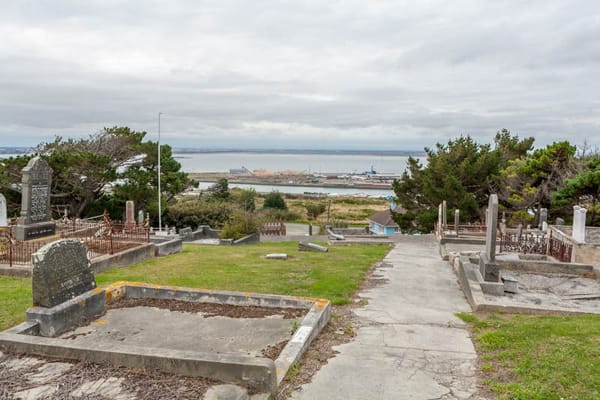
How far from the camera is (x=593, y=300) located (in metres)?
9.35

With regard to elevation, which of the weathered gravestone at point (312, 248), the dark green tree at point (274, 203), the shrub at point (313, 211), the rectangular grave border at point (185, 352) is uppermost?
the rectangular grave border at point (185, 352)

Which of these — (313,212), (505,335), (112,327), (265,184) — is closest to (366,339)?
(505,335)

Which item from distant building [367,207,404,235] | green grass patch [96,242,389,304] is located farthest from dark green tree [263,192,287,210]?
green grass patch [96,242,389,304]

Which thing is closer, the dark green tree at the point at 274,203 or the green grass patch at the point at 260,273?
the green grass patch at the point at 260,273

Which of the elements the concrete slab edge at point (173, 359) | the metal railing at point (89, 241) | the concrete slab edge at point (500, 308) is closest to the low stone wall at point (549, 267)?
the concrete slab edge at point (500, 308)

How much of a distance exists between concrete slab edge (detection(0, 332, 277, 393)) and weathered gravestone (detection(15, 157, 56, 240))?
1171cm

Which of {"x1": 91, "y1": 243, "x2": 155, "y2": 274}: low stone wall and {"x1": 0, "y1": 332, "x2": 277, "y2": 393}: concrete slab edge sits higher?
{"x1": 0, "y1": 332, "x2": 277, "y2": 393}: concrete slab edge

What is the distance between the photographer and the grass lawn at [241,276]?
9.05 meters

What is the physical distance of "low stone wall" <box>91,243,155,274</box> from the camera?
1182cm

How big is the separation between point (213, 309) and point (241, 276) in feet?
12.1

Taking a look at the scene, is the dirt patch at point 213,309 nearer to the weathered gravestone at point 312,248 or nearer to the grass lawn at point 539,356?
the grass lawn at point 539,356

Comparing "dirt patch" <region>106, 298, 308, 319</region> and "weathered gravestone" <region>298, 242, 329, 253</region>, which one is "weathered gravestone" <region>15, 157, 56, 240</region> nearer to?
"weathered gravestone" <region>298, 242, 329, 253</region>

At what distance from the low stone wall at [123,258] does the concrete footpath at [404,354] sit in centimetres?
679

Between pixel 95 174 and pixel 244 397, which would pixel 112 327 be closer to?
pixel 244 397
